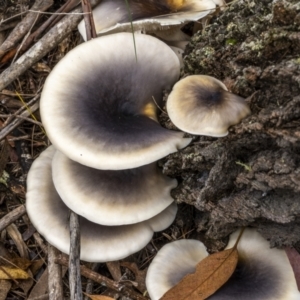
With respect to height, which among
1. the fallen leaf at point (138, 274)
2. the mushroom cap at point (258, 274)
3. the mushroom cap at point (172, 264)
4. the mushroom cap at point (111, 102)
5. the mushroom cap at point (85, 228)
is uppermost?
the mushroom cap at point (111, 102)

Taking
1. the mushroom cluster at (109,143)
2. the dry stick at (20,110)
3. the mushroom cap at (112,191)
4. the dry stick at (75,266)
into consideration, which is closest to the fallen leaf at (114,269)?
the mushroom cluster at (109,143)

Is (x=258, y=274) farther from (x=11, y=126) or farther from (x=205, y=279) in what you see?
(x=11, y=126)

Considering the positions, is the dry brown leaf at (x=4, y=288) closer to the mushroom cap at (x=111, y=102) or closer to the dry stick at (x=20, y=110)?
the dry stick at (x=20, y=110)

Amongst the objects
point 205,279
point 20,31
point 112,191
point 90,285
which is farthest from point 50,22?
point 205,279

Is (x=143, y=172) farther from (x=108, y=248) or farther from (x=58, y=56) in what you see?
(x=58, y=56)

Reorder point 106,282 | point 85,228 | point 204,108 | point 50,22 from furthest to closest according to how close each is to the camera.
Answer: point 50,22 < point 106,282 < point 85,228 < point 204,108

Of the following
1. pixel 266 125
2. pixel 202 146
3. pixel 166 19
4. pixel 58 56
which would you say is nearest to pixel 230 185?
pixel 202 146

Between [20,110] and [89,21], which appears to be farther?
[20,110]
